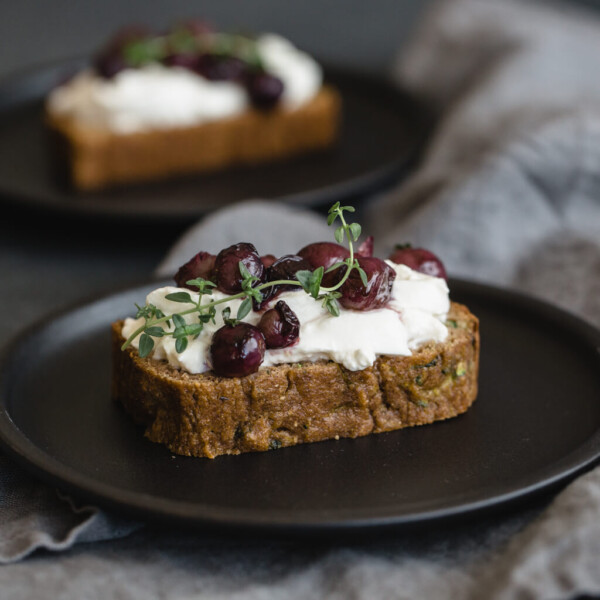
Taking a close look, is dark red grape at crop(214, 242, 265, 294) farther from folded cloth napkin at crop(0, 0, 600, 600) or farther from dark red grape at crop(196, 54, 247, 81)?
dark red grape at crop(196, 54, 247, 81)

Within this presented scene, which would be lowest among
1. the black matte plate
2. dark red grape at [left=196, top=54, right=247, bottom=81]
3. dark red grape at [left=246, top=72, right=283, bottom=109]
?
the black matte plate

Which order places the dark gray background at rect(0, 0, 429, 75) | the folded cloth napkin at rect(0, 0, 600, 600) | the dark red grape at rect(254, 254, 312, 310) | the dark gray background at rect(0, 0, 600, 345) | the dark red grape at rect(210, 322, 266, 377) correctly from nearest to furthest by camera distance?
→ the folded cloth napkin at rect(0, 0, 600, 600) < the dark red grape at rect(210, 322, 266, 377) < the dark red grape at rect(254, 254, 312, 310) < the dark gray background at rect(0, 0, 600, 345) < the dark gray background at rect(0, 0, 429, 75)

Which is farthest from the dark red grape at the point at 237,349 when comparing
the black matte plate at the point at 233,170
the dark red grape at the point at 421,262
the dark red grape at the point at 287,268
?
the black matte plate at the point at 233,170

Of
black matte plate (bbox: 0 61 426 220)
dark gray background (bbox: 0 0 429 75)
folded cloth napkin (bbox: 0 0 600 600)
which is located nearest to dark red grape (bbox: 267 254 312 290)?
folded cloth napkin (bbox: 0 0 600 600)

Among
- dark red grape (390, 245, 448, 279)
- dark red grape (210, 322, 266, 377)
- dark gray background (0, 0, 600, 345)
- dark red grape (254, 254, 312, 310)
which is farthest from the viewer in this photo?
dark gray background (0, 0, 600, 345)

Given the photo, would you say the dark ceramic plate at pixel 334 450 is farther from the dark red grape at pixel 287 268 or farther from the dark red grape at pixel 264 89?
the dark red grape at pixel 264 89

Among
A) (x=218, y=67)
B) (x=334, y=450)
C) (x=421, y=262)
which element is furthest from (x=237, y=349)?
(x=218, y=67)

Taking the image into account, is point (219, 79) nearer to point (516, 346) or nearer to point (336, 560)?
point (516, 346)
